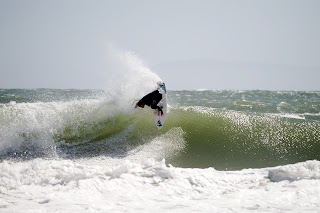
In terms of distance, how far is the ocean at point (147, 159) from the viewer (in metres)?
4.48

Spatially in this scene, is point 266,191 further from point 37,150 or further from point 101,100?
point 101,100

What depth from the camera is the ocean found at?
14.7 ft

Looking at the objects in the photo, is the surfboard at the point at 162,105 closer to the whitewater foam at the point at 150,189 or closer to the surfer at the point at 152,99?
the surfer at the point at 152,99

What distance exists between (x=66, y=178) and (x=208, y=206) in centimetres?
230

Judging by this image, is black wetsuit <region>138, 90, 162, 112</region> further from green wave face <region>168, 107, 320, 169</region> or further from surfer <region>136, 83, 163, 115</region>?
green wave face <region>168, 107, 320, 169</region>

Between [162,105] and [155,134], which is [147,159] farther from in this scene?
[155,134]

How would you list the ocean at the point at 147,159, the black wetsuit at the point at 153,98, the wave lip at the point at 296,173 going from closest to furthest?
1. the ocean at the point at 147,159
2. the wave lip at the point at 296,173
3. the black wetsuit at the point at 153,98

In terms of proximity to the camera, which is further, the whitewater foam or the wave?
the wave

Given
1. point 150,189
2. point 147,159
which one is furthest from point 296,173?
point 147,159

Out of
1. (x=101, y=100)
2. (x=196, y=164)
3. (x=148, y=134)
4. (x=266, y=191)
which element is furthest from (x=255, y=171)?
(x=101, y=100)

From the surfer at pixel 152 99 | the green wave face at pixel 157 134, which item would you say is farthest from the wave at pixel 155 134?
the surfer at pixel 152 99

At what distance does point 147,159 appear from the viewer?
8.12m

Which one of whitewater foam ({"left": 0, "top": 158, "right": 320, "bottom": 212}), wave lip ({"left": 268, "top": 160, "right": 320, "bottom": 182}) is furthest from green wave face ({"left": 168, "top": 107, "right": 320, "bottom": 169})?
whitewater foam ({"left": 0, "top": 158, "right": 320, "bottom": 212})

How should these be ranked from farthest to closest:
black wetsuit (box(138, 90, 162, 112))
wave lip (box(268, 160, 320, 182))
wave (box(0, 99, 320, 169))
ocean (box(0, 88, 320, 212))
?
1. black wetsuit (box(138, 90, 162, 112))
2. wave (box(0, 99, 320, 169))
3. wave lip (box(268, 160, 320, 182))
4. ocean (box(0, 88, 320, 212))
